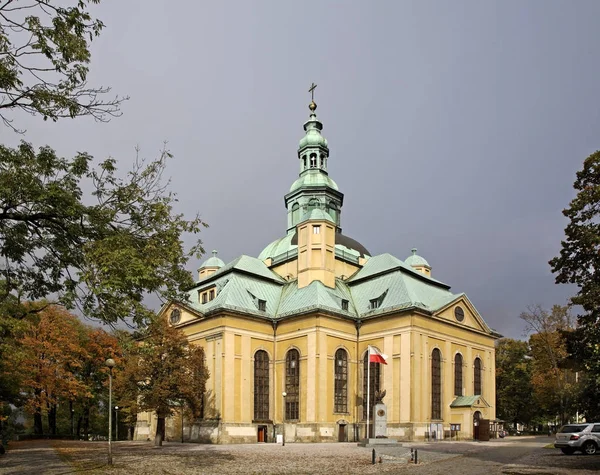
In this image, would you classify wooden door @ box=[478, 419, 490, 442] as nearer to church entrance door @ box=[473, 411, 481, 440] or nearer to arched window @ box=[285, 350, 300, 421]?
church entrance door @ box=[473, 411, 481, 440]

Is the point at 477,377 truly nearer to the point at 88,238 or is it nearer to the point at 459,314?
the point at 459,314

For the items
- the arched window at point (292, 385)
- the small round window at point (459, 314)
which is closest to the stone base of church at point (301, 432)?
the arched window at point (292, 385)

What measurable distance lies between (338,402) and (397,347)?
667 centimetres

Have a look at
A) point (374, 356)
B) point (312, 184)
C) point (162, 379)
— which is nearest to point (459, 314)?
point (374, 356)

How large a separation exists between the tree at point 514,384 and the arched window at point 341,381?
1390 inches

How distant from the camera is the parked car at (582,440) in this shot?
1141 inches

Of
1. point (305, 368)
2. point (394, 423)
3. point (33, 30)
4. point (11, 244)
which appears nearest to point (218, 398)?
point (305, 368)

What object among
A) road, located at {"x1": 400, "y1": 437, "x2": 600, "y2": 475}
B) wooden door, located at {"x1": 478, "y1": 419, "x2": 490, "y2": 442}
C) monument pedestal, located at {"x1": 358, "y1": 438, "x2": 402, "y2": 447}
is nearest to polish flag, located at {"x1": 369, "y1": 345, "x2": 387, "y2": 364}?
monument pedestal, located at {"x1": 358, "y1": 438, "x2": 402, "y2": 447}

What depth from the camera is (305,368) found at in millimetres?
45594

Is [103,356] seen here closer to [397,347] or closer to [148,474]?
[397,347]

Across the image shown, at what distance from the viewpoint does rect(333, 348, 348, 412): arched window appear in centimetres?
4616

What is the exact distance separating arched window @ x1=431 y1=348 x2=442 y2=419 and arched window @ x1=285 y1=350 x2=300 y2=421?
35.9 ft

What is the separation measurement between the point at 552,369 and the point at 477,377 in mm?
15929

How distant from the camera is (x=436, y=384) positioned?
46.5m
